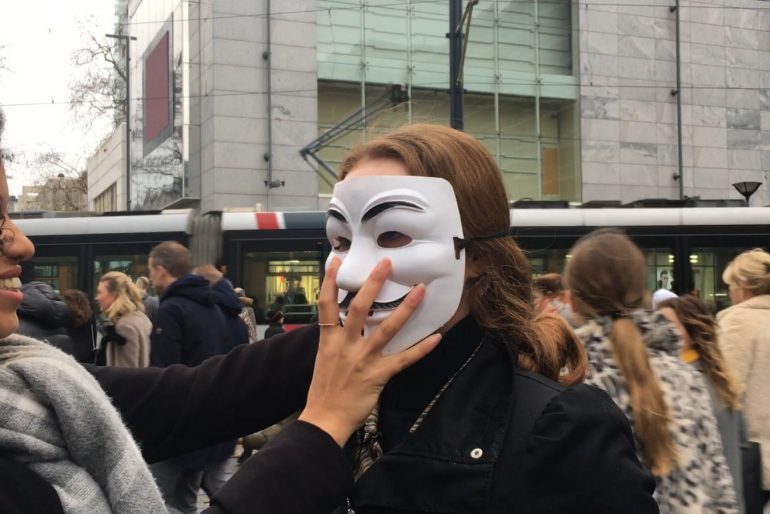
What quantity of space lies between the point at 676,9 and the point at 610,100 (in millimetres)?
3533

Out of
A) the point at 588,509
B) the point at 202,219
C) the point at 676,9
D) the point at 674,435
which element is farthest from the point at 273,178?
the point at 588,509

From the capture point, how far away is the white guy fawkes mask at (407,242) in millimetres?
1436

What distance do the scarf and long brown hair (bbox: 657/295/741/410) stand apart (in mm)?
2621

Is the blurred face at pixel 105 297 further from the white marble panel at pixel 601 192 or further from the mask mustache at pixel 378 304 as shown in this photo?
the white marble panel at pixel 601 192

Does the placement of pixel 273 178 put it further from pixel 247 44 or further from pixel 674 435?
pixel 674 435

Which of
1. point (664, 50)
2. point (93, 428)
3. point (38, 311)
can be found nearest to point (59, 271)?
point (38, 311)

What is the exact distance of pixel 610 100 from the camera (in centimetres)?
2286

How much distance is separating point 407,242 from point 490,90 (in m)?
21.9

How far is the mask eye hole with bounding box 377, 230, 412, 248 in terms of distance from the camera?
1.49 metres

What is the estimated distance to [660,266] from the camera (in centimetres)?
1242

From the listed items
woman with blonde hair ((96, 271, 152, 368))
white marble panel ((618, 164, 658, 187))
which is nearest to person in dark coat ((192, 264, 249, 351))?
woman with blonde hair ((96, 271, 152, 368))

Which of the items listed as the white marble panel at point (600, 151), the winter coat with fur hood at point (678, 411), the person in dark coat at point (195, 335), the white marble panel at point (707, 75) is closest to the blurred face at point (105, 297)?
the person in dark coat at point (195, 335)

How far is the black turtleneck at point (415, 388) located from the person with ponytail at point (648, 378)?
4.54 ft

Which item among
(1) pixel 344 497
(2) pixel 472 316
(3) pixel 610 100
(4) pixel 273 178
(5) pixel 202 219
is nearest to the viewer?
(1) pixel 344 497
